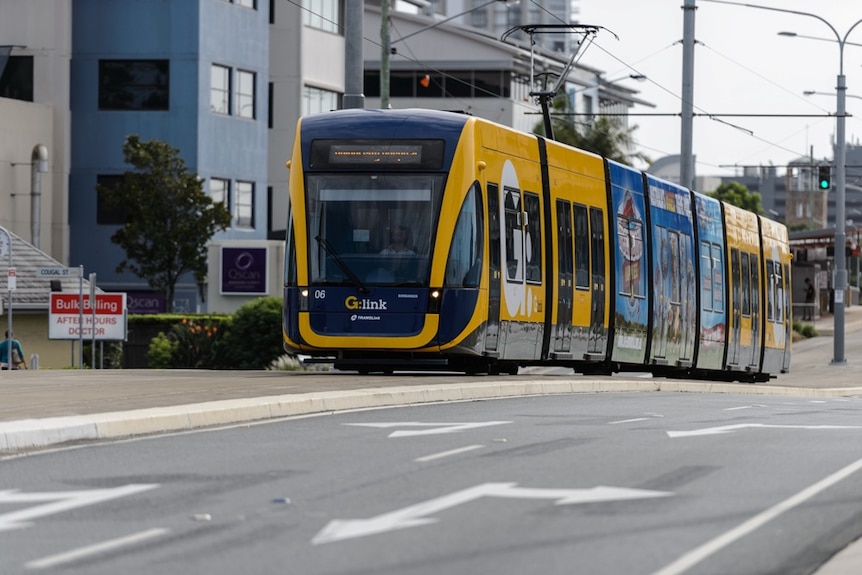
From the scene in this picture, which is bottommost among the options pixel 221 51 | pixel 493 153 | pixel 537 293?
pixel 537 293

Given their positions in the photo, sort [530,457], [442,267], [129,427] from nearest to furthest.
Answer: [530,457], [129,427], [442,267]

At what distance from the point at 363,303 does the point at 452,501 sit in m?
12.2

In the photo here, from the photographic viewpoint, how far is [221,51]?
56.3 m

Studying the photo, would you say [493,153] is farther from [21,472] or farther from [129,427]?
[21,472]

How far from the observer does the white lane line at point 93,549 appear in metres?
8.65

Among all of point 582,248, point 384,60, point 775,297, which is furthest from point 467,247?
point 775,297

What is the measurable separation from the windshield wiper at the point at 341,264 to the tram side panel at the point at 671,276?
880cm

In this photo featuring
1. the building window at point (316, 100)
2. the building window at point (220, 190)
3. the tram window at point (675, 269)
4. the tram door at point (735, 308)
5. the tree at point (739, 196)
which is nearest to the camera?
the tram window at point (675, 269)

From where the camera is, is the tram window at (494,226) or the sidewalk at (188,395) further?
the tram window at (494,226)

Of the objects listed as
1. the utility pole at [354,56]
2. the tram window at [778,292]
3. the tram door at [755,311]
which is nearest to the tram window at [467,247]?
the utility pole at [354,56]

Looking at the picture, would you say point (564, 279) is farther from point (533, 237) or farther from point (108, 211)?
point (108, 211)

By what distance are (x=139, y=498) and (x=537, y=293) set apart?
1444 cm

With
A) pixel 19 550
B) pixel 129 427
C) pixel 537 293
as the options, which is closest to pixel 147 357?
pixel 537 293

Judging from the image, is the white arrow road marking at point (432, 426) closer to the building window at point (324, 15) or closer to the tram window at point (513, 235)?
the tram window at point (513, 235)
